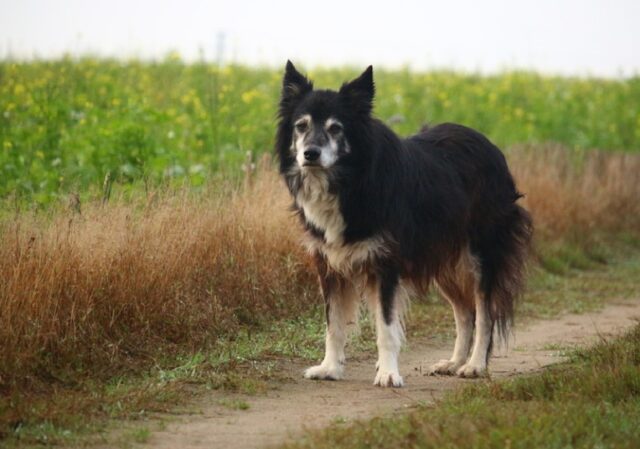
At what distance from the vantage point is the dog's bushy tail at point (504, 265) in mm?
9188

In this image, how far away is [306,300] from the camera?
437 inches

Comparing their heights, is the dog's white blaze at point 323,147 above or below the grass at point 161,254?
above

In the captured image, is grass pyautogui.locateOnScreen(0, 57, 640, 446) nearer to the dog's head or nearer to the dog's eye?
the dog's head

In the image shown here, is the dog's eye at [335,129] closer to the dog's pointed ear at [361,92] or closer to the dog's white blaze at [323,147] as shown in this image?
the dog's white blaze at [323,147]

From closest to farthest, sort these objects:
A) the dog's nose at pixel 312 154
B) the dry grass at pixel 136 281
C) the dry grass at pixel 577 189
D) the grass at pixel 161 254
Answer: the grass at pixel 161 254, the dry grass at pixel 136 281, the dog's nose at pixel 312 154, the dry grass at pixel 577 189

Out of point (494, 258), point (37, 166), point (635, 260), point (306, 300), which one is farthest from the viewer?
point (635, 260)

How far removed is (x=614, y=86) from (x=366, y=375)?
81.0 ft

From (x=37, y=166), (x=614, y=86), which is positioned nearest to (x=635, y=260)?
(x=37, y=166)

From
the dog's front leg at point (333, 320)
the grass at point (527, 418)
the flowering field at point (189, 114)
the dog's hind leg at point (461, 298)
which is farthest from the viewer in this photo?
the flowering field at point (189, 114)

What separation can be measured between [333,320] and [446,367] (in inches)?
43.4

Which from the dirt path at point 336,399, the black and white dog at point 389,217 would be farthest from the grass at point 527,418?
the black and white dog at point 389,217

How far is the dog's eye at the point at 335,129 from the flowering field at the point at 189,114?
2801 mm

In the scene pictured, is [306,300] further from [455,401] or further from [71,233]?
[455,401]

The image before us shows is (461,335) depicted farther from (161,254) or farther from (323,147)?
(161,254)
